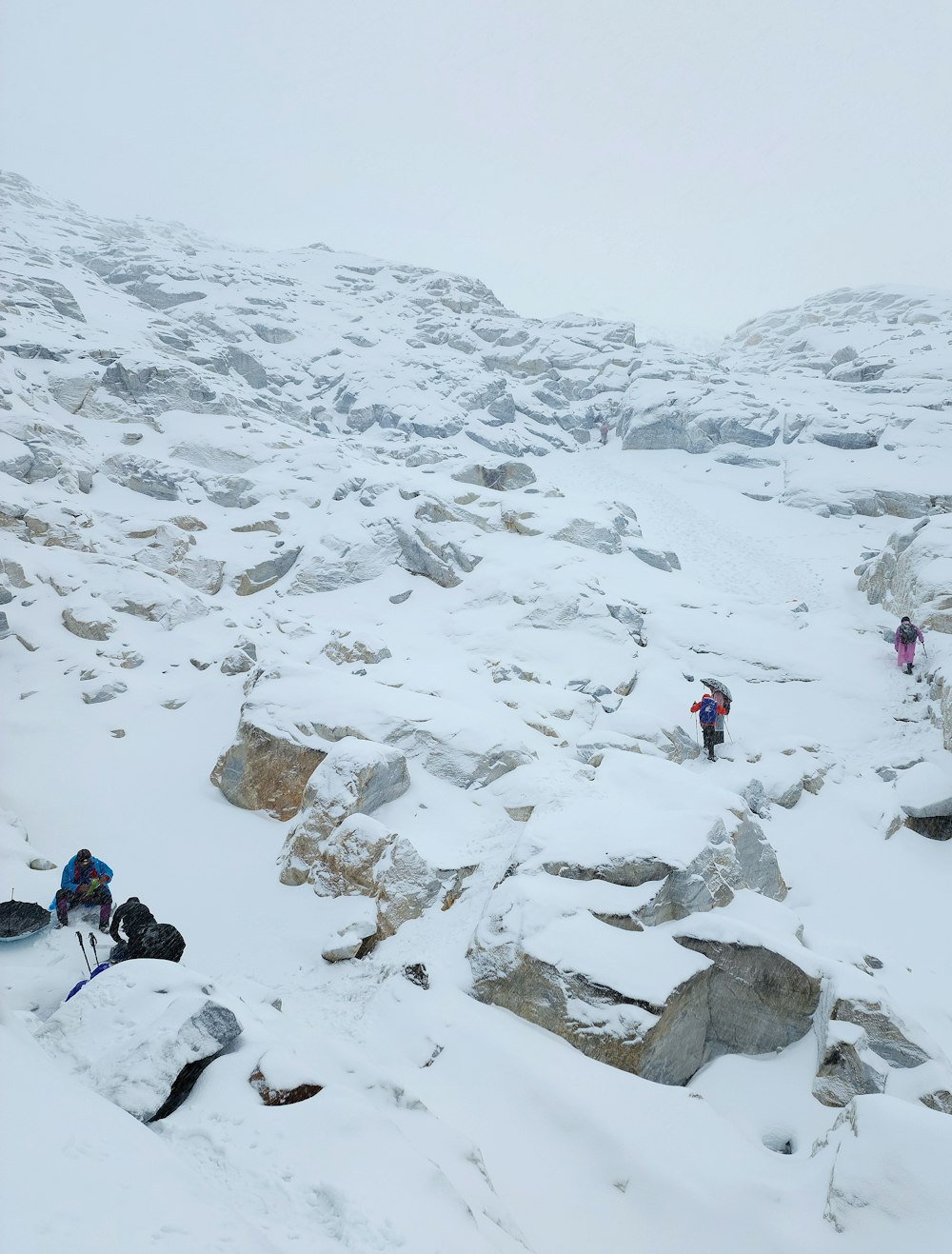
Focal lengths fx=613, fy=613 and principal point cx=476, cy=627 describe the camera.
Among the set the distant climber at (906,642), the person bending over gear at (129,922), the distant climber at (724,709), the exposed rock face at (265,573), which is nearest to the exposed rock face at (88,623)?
the exposed rock face at (265,573)

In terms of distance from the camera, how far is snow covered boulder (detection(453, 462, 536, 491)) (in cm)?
3291

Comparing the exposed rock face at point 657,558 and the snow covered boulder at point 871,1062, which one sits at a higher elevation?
the exposed rock face at point 657,558

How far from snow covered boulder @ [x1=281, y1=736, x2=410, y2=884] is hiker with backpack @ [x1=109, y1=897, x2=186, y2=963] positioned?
268cm

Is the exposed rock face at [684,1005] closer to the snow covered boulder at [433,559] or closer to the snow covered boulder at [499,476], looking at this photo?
the snow covered boulder at [433,559]

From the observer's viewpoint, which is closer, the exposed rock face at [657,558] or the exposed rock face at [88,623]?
the exposed rock face at [88,623]

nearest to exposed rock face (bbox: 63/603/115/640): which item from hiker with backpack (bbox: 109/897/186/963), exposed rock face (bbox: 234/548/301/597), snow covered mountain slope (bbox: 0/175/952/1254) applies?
snow covered mountain slope (bbox: 0/175/952/1254)

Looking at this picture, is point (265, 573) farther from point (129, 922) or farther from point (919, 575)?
point (919, 575)

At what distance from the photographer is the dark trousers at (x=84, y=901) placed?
326 inches

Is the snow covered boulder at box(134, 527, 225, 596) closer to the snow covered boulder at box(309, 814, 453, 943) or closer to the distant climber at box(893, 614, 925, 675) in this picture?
the snow covered boulder at box(309, 814, 453, 943)

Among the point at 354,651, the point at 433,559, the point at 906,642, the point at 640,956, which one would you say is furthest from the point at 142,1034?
the point at 433,559

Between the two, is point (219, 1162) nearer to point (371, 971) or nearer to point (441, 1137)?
point (441, 1137)

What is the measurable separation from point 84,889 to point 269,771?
4.04m

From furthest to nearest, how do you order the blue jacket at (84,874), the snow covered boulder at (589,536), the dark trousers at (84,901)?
the snow covered boulder at (589,536), the blue jacket at (84,874), the dark trousers at (84,901)

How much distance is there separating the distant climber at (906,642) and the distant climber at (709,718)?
6.16 metres
